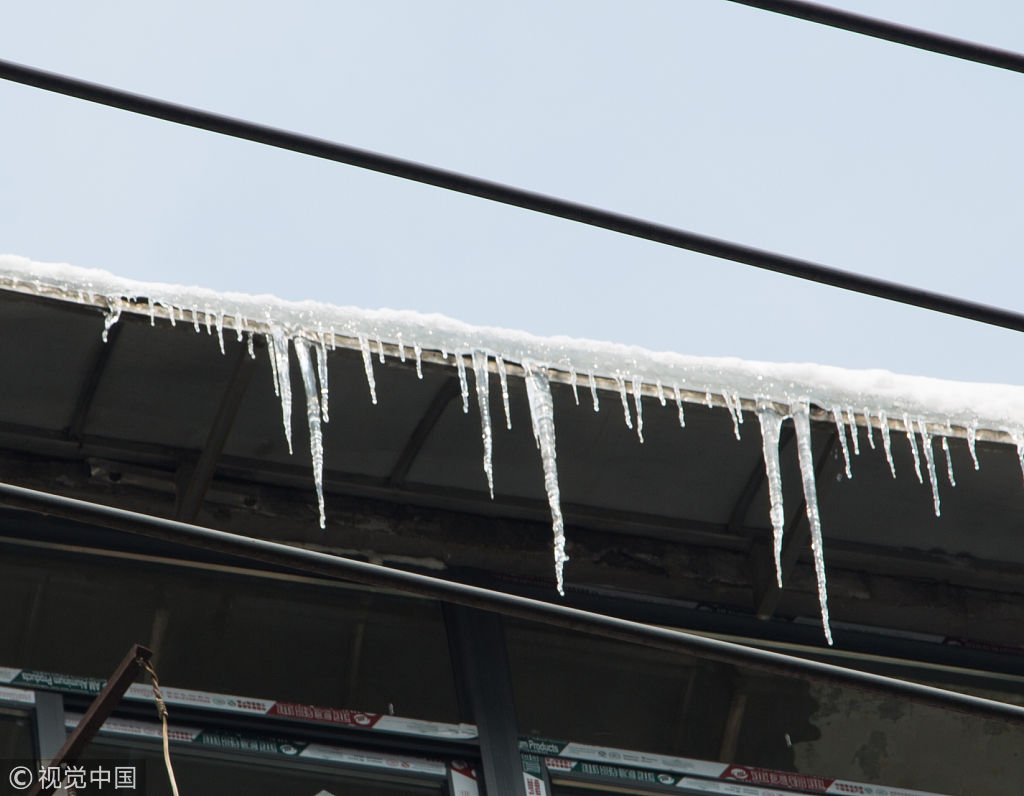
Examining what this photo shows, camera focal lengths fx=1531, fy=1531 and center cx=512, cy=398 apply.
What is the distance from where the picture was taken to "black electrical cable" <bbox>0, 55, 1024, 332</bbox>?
9.74 ft

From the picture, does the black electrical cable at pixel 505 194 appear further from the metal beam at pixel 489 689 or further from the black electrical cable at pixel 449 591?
the metal beam at pixel 489 689

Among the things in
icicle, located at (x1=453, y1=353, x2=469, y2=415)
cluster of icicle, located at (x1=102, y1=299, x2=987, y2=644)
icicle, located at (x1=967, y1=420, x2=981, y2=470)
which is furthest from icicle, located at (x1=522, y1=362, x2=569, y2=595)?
icicle, located at (x1=967, y1=420, x2=981, y2=470)

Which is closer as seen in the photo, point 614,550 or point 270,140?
point 270,140

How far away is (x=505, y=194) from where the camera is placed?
3049 millimetres

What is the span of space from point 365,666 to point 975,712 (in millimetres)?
3320

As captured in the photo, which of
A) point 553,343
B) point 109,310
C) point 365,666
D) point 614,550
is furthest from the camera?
point 614,550

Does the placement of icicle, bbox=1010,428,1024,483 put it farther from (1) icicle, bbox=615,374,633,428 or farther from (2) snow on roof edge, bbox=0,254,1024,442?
(1) icicle, bbox=615,374,633,428

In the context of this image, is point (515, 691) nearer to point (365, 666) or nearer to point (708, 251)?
point (365, 666)

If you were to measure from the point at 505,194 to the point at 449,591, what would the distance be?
2.70 ft

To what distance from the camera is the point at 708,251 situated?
10.1 ft

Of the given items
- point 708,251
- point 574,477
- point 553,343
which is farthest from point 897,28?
point 574,477

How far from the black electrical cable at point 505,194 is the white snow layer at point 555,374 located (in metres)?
2.21

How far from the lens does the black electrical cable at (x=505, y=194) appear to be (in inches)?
117

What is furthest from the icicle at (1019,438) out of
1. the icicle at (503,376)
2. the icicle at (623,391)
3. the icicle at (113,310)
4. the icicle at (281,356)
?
the icicle at (113,310)
